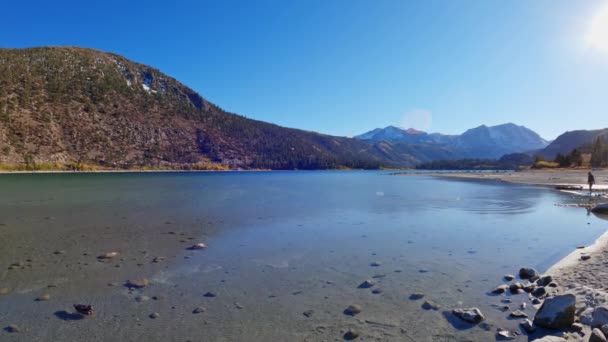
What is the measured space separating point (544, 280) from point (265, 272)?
10.6 metres

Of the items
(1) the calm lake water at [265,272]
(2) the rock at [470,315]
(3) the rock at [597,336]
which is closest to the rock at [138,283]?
(1) the calm lake water at [265,272]

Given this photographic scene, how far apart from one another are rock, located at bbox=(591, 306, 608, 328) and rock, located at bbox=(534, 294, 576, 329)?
1.47 feet

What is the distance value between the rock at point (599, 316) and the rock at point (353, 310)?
5.96 meters

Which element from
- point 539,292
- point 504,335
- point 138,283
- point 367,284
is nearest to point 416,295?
point 367,284

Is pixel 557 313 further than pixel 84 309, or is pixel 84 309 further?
pixel 84 309

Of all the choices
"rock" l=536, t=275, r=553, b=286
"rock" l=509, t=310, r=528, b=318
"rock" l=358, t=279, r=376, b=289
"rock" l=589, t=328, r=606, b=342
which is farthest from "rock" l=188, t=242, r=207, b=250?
"rock" l=589, t=328, r=606, b=342

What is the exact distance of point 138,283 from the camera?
38.5ft

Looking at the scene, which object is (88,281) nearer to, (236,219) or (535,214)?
(236,219)

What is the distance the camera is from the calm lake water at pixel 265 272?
869 centimetres

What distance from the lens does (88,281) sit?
1201 centimetres

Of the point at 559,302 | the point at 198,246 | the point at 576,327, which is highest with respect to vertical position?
the point at 559,302

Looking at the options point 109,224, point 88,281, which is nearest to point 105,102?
point 109,224

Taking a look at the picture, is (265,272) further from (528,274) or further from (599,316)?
A: (599,316)

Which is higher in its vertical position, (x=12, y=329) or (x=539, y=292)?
(x=539, y=292)
